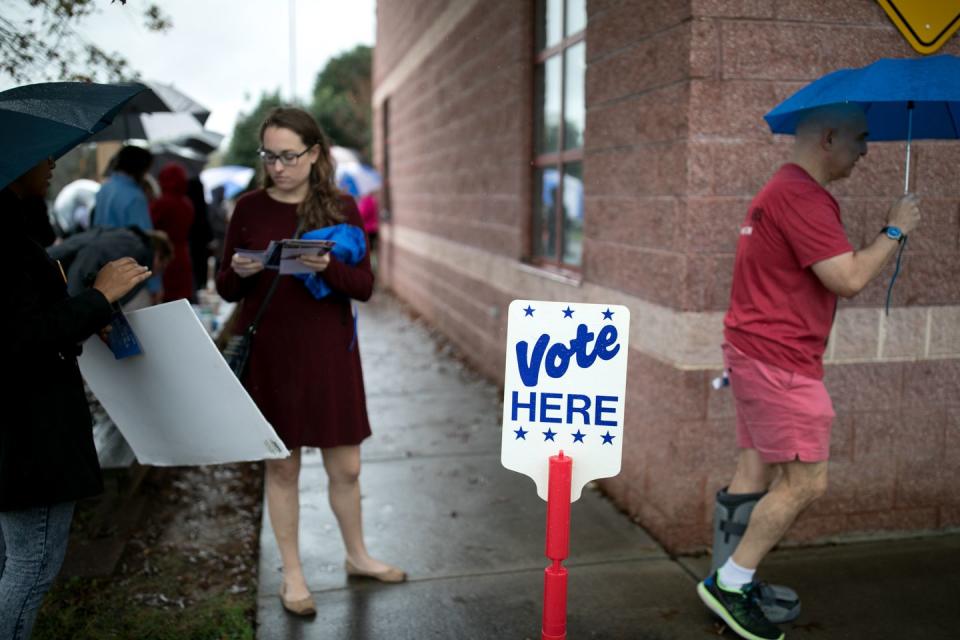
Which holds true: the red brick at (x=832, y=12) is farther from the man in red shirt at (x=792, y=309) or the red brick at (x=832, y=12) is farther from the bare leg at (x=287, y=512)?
the bare leg at (x=287, y=512)

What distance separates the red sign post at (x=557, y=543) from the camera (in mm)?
2639

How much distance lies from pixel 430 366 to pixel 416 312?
13.2ft

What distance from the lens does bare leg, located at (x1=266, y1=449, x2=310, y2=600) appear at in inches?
149

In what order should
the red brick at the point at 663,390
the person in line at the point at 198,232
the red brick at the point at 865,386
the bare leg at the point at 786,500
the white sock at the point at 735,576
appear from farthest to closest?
1. the person in line at the point at 198,232
2. the red brick at the point at 865,386
3. the red brick at the point at 663,390
4. the white sock at the point at 735,576
5. the bare leg at the point at 786,500

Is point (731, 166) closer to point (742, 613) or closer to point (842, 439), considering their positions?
point (842, 439)

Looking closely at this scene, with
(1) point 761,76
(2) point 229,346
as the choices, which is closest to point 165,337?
(2) point 229,346

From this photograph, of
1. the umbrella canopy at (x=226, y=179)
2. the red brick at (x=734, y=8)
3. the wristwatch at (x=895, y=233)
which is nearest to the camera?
the wristwatch at (x=895, y=233)

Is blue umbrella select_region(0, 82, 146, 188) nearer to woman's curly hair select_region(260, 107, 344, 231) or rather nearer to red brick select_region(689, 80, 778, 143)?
woman's curly hair select_region(260, 107, 344, 231)

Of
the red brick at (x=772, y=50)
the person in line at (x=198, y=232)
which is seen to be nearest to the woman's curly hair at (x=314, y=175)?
the red brick at (x=772, y=50)

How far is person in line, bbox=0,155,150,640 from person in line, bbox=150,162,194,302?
5.01 m

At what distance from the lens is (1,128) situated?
2410 mm

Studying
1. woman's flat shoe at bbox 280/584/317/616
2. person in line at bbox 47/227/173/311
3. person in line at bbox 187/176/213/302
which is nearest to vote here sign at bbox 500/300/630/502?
woman's flat shoe at bbox 280/584/317/616

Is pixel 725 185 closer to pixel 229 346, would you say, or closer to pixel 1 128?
pixel 229 346

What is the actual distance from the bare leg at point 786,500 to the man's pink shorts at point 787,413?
0.07m
